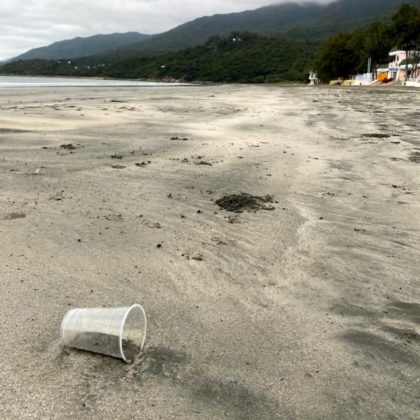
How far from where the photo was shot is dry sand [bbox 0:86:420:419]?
8.68 feet

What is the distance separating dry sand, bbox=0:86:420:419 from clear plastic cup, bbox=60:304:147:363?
69 mm

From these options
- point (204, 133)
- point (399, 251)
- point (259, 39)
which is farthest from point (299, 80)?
point (399, 251)

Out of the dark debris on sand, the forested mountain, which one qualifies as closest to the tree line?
the forested mountain

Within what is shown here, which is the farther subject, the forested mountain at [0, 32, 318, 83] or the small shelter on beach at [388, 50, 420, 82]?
the forested mountain at [0, 32, 318, 83]

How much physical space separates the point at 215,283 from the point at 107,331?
1.27m

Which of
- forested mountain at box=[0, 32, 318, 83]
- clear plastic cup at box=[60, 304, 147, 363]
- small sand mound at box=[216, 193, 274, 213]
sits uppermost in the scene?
forested mountain at box=[0, 32, 318, 83]

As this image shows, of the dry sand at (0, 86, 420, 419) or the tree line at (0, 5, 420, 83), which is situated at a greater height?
the tree line at (0, 5, 420, 83)

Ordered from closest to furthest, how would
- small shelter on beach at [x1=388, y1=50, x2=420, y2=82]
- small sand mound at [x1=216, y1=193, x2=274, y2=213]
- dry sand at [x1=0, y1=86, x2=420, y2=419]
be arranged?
dry sand at [x1=0, y1=86, x2=420, y2=419]
small sand mound at [x1=216, y1=193, x2=274, y2=213]
small shelter on beach at [x1=388, y1=50, x2=420, y2=82]

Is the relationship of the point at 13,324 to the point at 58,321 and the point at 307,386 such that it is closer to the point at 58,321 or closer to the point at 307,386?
the point at 58,321

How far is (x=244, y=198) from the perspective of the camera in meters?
6.26

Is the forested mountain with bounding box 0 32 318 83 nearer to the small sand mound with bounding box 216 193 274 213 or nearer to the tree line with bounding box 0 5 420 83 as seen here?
the tree line with bounding box 0 5 420 83

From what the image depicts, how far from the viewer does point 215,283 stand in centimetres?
399

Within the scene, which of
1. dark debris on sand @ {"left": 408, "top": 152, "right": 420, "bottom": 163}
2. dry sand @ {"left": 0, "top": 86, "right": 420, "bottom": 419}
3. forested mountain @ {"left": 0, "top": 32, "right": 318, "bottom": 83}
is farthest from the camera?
forested mountain @ {"left": 0, "top": 32, "right": 318, "bottom": 83}

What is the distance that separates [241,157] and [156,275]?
5.17 metres
